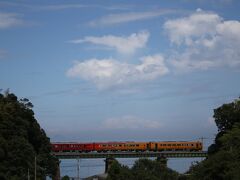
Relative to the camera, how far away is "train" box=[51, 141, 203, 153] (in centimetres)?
12362

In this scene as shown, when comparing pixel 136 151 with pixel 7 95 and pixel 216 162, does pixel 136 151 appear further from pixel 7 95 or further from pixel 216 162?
pixel 216 162

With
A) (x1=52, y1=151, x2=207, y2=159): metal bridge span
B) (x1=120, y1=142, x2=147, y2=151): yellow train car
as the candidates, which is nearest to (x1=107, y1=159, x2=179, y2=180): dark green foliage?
(x1=120, y1=142, x2=147, y2=151): yellow train car

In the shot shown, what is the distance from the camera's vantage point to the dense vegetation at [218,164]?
54800mm

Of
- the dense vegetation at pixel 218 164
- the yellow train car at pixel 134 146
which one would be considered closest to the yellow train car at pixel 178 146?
the yellow train car at pixel 134 146

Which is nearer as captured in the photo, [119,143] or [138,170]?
[138,170]

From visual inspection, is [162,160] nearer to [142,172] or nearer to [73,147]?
[73,147]

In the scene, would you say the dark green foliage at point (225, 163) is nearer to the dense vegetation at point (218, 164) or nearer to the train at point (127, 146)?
the dense vegetation at point (218, 164)

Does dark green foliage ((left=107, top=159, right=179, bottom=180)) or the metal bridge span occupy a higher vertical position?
the metal bridge span

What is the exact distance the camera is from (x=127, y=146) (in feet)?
418

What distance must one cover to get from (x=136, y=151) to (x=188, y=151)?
12.7 m

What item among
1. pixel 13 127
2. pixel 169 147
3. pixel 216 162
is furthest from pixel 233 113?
pixel 169 147

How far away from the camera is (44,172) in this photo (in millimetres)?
80438

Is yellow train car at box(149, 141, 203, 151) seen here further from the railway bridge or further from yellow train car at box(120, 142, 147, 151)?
yellow train car at box(120, 142, 147, 151)

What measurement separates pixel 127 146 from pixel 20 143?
61.3 metres
